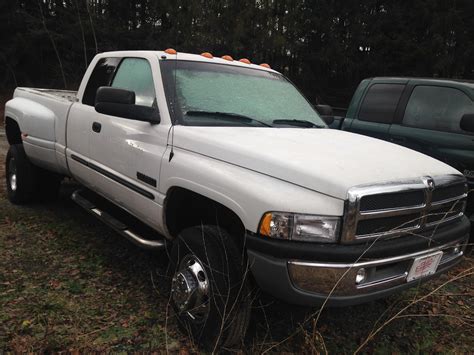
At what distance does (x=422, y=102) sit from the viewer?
16.7 feet

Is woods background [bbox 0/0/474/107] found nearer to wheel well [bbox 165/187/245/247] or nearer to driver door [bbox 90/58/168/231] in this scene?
driver door [bbox 90/58/168/231]

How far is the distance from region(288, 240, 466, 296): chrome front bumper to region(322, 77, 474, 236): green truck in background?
2.03 meters

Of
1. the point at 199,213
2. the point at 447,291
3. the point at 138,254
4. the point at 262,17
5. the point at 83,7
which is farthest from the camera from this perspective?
the point at 262,17

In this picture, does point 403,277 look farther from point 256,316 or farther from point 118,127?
point 118,127

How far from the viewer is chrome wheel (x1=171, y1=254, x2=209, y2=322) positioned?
256cm

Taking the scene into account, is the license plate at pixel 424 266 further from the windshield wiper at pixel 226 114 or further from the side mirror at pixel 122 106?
the side mirror at pixel 122 106

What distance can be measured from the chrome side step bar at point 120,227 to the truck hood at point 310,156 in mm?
768

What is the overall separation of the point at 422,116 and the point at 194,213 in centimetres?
336

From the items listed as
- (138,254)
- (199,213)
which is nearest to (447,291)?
(199,213)

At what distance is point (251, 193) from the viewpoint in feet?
7.35

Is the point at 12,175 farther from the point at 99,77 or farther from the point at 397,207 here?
the point at 397,207

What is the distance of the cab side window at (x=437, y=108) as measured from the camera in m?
4.73

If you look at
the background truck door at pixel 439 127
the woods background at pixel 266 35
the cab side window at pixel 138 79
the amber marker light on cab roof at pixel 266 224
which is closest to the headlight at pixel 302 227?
the amber marker light on cab roof at pixel 266 224

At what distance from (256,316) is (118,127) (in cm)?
180
